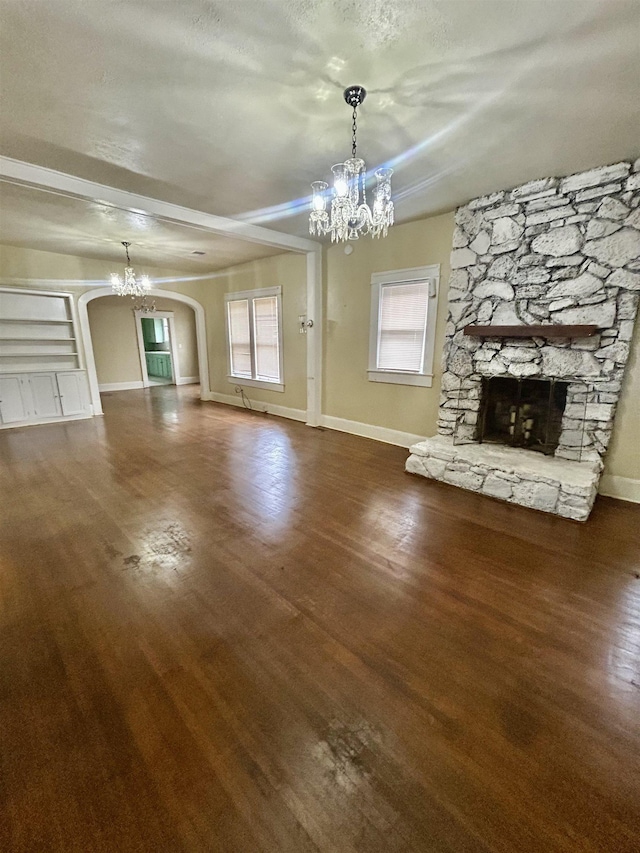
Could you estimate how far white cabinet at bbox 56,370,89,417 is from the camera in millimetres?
6258

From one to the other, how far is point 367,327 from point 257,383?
2859 mm

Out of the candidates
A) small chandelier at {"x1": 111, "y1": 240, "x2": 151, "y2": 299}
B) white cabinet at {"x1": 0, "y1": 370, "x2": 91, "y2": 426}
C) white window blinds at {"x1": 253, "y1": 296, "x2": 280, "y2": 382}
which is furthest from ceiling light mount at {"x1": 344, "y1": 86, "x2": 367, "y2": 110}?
white cabinet at {"x1": 0, "y1": 370, "x2": 91, "y2": 426}

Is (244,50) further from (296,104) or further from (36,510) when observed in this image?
(36,510)

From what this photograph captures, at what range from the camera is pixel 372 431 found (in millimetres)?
5305

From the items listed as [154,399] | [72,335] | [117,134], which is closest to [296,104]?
[117,134]

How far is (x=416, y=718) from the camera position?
56.3 inches

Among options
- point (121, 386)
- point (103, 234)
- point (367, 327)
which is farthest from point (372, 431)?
point (121, 386)

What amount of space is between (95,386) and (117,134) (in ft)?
17.1

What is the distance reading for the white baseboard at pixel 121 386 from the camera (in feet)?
30.0

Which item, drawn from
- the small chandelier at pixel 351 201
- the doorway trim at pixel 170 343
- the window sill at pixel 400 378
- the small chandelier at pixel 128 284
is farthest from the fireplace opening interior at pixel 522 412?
the doorway trim at pixel 170 343

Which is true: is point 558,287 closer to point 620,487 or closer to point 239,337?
point 620,487

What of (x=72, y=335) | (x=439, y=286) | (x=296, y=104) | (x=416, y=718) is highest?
(x=296, y=104)

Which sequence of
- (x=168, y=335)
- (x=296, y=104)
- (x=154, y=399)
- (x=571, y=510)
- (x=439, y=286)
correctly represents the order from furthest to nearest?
1. (x=168, y=335)
2. (x=154, y=399)
3. (x=439, y=286)
4. (x=571, y=510)
5. (x=296, y=104)

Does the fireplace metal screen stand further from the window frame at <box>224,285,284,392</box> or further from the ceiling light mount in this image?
the window frame at <box>224,285,284,392</box>
